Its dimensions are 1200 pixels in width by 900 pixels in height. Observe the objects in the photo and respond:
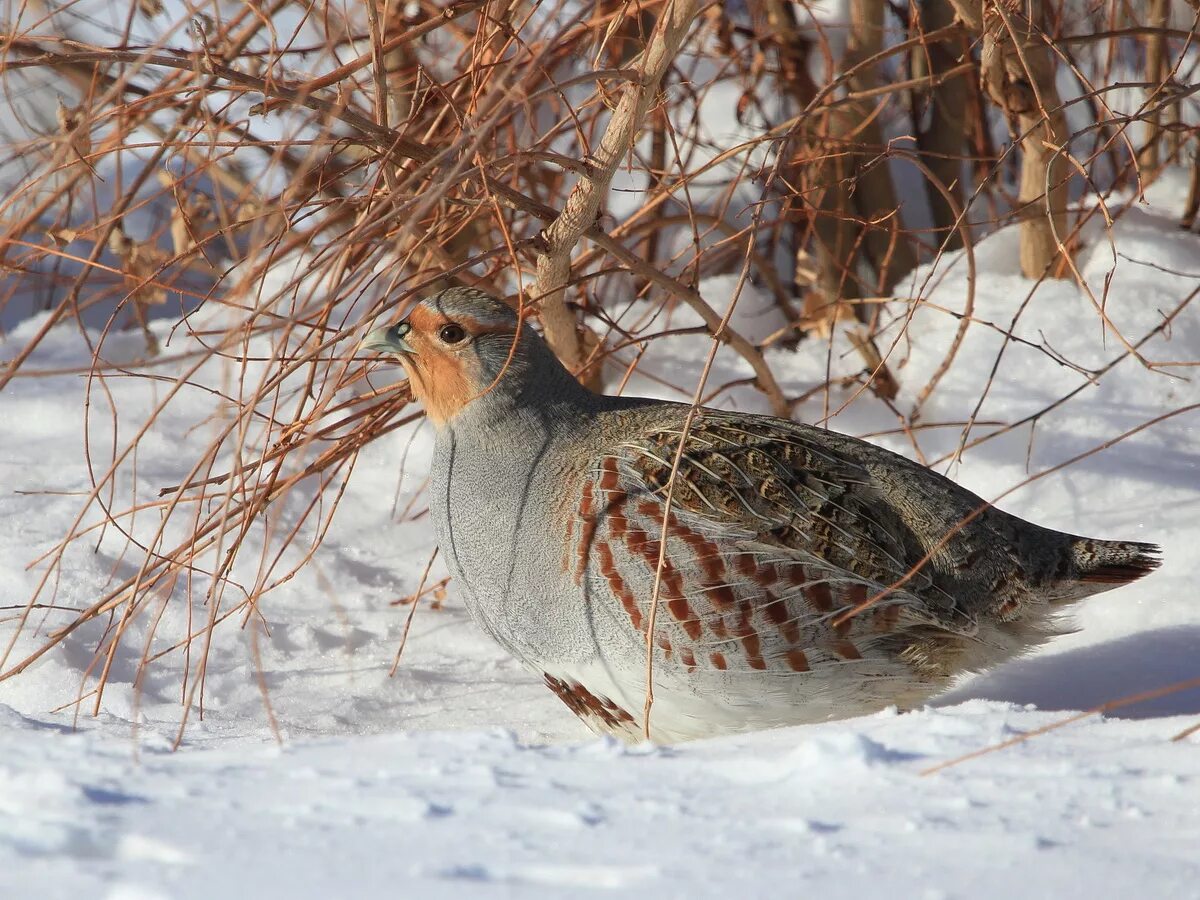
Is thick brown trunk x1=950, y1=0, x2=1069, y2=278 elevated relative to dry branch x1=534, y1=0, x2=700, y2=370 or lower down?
elevated

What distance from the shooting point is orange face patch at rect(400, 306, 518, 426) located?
2289 mm

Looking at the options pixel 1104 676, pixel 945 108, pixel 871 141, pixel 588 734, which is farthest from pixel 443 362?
pixel 945 108

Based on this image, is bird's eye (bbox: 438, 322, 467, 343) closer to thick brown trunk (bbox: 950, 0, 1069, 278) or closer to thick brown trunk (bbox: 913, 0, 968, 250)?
thick brown trunk (bbox: 950, 0, 1069, 278)

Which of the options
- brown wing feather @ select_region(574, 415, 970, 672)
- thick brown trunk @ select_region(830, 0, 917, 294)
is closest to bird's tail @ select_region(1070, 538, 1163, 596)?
brown wing feather @ select_region(574, 415, 970, 672)

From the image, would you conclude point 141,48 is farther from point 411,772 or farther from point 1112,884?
point 1112,884

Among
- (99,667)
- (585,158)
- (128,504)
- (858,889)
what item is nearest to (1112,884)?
(858,889)

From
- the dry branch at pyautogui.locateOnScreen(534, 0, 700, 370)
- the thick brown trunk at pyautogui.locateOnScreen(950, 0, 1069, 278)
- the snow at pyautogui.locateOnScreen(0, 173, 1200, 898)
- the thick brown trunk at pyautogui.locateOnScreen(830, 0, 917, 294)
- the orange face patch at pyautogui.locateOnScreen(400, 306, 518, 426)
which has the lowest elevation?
the snow at pyautogui.locateOnScreen(0, 173, 1200, 898)

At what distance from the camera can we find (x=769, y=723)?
2146mm

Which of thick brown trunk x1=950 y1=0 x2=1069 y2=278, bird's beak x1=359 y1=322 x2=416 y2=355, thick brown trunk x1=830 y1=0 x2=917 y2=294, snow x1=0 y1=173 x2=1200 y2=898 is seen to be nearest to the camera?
snow x1=0 y1=173 x2=1200 y2=898

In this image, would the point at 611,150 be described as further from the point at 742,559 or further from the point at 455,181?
the point at 742,559

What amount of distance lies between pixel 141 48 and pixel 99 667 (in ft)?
4.35

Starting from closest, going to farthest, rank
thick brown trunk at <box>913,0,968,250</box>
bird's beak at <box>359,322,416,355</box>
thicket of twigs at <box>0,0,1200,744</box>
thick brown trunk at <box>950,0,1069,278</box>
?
thicket of twigs at <box>0,0,1200,744</box>, bird's beak at <box>359,322,416,355</box>, thick brown trunk at <box>950,0,1069,278</box>, thick brown trunk at <box>913,0,968,250</box>

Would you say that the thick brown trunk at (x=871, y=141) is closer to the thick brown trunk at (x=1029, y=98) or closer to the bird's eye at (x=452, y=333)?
the thick brown trunk at (x=1029, y=98)

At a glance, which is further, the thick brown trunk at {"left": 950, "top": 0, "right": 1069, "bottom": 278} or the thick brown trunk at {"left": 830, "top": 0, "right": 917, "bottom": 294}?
the thick brown trunk at {"left": 830, "top": 0, "right": 917, "bottom": 294}
